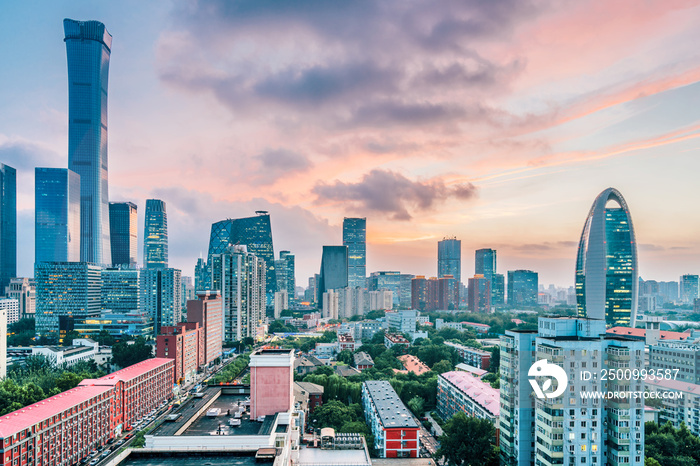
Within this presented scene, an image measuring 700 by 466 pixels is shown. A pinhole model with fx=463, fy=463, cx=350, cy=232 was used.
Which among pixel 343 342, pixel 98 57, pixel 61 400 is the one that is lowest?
pixel 343 342

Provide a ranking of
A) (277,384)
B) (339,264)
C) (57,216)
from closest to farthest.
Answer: (277,384) < (57,216) < (339,264)

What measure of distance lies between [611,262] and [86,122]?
151868 millimetres

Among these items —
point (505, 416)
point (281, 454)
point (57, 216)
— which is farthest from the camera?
point (57, 216)

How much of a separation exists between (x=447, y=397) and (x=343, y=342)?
3909 centimetres

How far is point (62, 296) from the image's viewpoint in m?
92.4

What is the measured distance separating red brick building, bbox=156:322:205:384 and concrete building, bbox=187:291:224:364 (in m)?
2.78

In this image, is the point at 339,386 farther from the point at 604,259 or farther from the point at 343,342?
the point at 604,259

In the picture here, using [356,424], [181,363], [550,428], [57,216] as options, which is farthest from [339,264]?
[550,428]

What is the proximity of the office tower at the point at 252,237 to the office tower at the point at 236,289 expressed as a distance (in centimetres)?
7575

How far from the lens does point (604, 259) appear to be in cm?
8619

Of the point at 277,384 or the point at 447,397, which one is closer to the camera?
the point at 277,384

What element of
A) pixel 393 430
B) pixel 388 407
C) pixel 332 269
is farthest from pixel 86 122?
pixel 393 430

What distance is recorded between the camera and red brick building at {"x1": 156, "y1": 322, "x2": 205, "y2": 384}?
55.6 meters

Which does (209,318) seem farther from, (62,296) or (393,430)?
(393,430)
